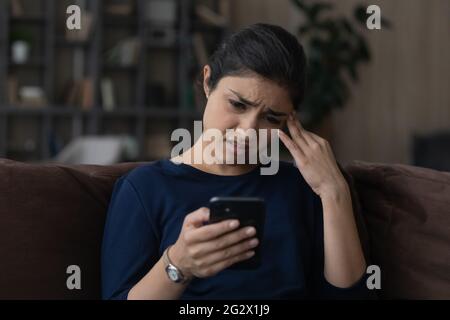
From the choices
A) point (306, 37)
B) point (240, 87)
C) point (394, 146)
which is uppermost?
point (306, 37)

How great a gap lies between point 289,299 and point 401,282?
0.88ft

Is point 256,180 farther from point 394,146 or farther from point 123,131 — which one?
Result: point 394,146

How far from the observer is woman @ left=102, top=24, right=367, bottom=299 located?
121 cm

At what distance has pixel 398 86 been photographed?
6.13 metres

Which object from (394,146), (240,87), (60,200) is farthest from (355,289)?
(394,146)

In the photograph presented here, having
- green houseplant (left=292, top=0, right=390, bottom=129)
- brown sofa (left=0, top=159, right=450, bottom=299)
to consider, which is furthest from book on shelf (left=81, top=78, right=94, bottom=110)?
brown sofa (left=0, top=159, right=450, bottom=299)

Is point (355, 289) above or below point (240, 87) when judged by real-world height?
below

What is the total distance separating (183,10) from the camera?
5.45 m

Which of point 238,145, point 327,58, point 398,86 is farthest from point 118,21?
point 238,145

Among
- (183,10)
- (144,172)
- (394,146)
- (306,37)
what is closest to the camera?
(144,172)

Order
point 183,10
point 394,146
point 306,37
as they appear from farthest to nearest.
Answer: point 394,146 < point 306,37 < point 183,10

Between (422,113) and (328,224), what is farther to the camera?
(422,113)

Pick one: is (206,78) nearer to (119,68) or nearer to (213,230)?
(213,230)

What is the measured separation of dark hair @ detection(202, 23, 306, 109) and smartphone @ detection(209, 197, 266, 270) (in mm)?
292
